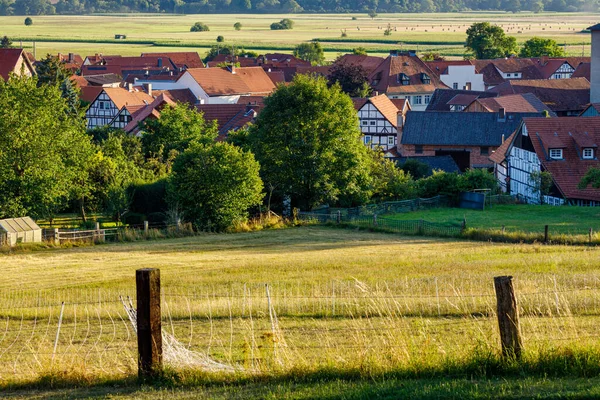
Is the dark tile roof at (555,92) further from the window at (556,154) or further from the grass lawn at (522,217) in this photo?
the grass lawn at (522,217)

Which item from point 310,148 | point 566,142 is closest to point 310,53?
point 566,142

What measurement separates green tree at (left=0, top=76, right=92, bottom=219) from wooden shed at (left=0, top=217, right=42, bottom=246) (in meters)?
2.55

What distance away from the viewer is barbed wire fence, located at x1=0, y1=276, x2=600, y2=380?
10.6 meters

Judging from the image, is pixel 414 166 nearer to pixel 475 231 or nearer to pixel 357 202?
pixel 357 202

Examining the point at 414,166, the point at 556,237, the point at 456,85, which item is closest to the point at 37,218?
the point at 556,237

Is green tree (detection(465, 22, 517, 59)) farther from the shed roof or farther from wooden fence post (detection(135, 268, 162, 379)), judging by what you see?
wooden fence post (detection(135, 268, 162, 379))

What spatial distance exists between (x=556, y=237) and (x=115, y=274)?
1464 centimetres

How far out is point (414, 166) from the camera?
59344 mm

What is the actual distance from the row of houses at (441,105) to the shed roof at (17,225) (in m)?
15.8

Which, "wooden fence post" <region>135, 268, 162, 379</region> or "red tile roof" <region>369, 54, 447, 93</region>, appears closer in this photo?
"wooden fence post" <region>135, 268, 162, 379</region>

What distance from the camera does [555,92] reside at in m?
87.8

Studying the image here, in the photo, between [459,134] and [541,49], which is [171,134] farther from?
[541,49]

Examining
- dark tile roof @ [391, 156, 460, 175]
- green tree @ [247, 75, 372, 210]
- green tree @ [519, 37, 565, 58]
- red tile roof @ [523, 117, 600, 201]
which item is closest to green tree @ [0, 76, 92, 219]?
green tree @ [247, 75, 372, 210]

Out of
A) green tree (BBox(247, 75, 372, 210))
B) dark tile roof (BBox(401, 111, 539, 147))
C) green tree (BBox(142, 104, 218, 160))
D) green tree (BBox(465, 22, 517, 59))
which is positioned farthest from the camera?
green tree (BBox(465, 22, 517, 59))
